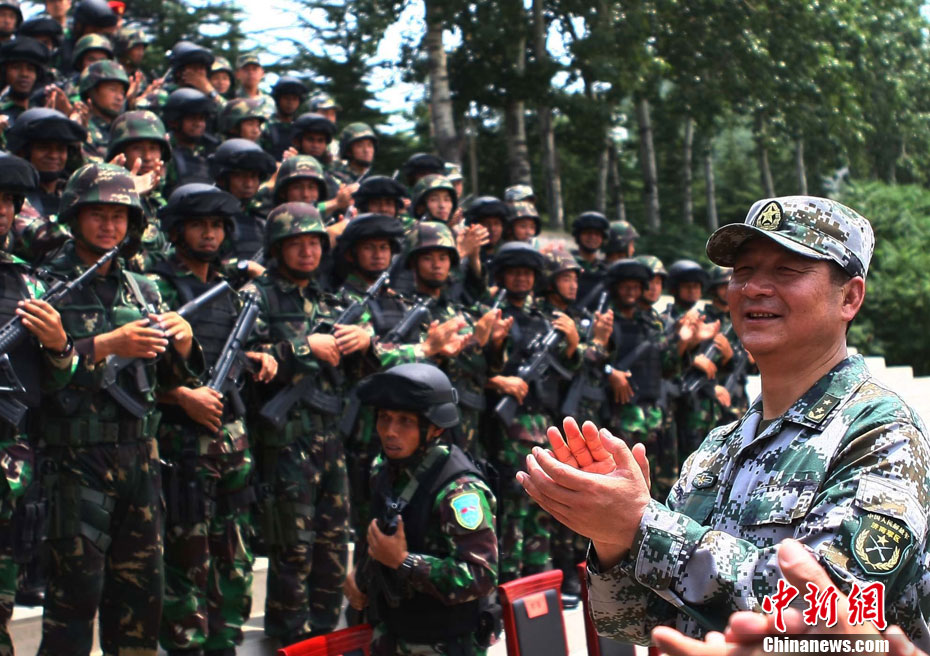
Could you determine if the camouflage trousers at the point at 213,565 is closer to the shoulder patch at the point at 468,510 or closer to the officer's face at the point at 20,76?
the shoulder patch at the point at 468,510

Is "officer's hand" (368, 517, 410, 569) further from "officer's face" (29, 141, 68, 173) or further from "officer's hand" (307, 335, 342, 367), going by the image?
"officer's face" (29, 141, 68, 173)

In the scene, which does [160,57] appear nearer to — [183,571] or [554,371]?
[554,371]

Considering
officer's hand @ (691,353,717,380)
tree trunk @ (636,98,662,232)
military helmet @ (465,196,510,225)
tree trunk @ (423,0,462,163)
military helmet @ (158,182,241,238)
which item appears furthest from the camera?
tree trunk @ (636,98,662,232)

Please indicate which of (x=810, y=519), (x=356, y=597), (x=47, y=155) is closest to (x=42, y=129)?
(x=47, y=155)

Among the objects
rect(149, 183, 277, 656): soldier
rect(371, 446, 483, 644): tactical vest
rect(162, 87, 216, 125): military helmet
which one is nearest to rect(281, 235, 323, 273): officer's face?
rect(149, 183, 277, 656): soldier

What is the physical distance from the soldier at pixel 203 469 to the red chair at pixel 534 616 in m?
1.98

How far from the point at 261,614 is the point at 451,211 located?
4.18m

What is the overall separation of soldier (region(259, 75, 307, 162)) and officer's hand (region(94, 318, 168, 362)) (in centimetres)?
618

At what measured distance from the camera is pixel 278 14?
17.5 m

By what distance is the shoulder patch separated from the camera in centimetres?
440

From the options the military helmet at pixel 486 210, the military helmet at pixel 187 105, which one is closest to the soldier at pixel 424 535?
the military helmet at pixel 486 210

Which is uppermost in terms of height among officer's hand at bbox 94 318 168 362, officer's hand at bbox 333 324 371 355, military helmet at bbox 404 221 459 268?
military helmet at bbox 404 221 459 268

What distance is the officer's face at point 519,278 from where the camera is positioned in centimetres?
854

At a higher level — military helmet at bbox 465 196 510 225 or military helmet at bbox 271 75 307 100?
military helmet at bbox 271 75 307 100
